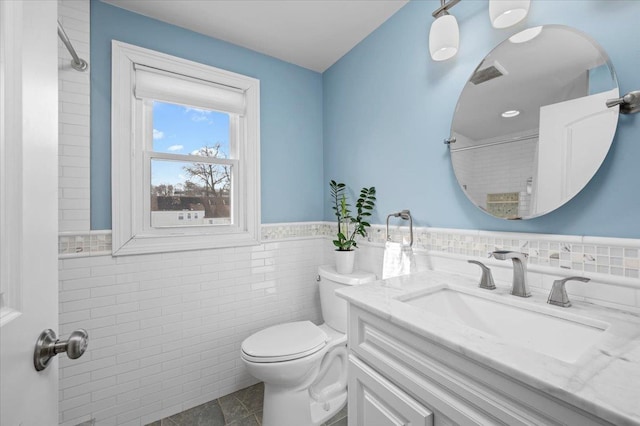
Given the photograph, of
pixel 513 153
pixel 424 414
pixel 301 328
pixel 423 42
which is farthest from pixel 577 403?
pixel 423 42

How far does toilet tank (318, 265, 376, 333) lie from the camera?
5.61 feet

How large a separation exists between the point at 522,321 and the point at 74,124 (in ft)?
7.35

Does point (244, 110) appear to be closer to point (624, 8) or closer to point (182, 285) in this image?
point (182, 285)

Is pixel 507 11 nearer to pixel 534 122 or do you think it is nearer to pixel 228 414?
pixel 534 122

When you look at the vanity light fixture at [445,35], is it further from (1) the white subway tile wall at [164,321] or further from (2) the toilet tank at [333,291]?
(1) the white subway tile wall at [164,321]

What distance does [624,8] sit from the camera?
0.85 m

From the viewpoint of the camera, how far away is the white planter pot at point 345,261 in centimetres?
181

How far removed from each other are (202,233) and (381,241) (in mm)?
1195

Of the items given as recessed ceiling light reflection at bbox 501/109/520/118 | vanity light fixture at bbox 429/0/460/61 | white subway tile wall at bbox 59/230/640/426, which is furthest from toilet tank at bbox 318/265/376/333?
vanity light fixture at bbox 429/0/460/61

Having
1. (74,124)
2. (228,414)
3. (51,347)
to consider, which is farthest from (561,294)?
(74,124)

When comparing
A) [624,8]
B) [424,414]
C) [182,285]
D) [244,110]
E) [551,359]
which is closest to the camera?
[551,359]

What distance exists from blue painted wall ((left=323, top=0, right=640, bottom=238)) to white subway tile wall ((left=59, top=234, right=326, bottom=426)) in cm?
82

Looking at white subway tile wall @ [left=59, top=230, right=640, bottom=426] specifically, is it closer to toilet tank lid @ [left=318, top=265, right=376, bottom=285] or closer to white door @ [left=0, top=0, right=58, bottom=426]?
toilet tank lid @ [left=318, top=265, right=376, bottom=285]

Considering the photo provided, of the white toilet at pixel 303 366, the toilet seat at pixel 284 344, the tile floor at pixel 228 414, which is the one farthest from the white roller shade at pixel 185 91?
the tile floor at pixel 228 414
